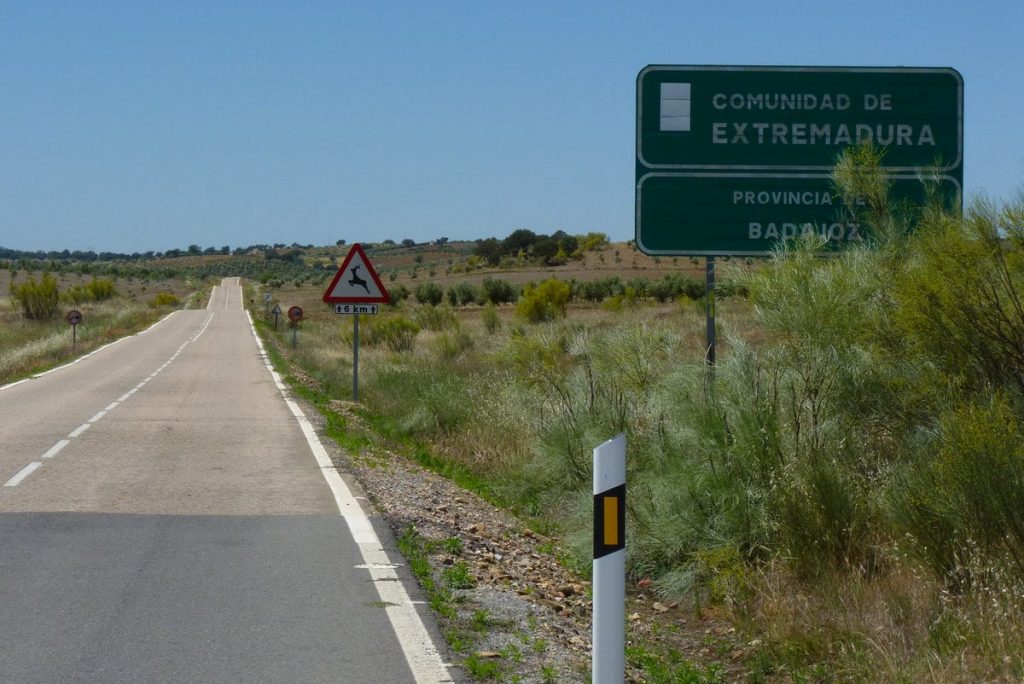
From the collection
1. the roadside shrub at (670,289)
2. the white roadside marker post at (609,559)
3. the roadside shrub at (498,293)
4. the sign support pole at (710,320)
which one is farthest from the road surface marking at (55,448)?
the roadside shrub at (498,293)

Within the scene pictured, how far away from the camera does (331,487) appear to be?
10891 mm

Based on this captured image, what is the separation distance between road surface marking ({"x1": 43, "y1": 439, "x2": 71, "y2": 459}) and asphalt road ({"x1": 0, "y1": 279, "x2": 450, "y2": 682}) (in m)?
0.02

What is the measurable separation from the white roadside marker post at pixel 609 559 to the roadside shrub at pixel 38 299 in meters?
74.0

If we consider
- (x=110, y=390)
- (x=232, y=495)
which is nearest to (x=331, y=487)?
(x=232, y=495)

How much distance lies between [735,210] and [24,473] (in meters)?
7.73

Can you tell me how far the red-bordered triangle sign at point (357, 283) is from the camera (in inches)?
748

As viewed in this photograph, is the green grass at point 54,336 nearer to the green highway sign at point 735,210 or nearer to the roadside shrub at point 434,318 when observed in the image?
the roadside shrub at point 434,318

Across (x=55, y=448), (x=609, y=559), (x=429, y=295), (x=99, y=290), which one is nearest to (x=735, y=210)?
(x=609, y=559)

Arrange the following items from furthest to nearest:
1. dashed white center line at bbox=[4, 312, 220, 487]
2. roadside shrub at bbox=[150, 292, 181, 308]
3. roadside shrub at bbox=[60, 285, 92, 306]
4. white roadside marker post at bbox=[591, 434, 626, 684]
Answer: roadside shrub at bbox=[150, 292, 181, 308]
roadside shrub at bbox=[60, 285, 92, 306]
dashed white center line at bbox=[4, 312, 220, 487]
white roadside marker post at bbox=[591, 434, 626, 684]

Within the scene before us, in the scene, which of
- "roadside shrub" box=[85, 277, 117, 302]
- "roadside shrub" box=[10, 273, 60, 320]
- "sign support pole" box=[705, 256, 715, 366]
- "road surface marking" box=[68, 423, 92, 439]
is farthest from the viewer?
"roadside shrub" box=[85, 277, 117, 302]

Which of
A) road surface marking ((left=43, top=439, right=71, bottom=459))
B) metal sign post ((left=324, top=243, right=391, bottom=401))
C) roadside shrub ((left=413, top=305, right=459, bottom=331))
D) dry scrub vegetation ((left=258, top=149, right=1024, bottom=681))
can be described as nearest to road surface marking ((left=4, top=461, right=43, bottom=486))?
road surface marking ((left=43, top=439, right=71, bottom=459))

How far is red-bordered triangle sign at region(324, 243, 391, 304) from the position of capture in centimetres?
1900

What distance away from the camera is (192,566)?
7.49 metres

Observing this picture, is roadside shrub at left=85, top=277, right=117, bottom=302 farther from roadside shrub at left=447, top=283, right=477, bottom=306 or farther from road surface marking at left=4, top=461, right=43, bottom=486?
road surface marking at left=4, top=461, right=43, bottom=486
